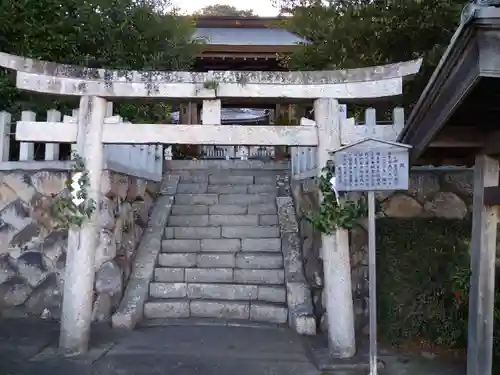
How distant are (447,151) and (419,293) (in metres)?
1.85

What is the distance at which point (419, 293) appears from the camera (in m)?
5.91

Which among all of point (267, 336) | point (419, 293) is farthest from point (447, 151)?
point (267, 336)

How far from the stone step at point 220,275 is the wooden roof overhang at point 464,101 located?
10.2 feet

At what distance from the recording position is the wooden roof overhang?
257 centimetres

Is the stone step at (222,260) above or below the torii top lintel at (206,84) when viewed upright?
below

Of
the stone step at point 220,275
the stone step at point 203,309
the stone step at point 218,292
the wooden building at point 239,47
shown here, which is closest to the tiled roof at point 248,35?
the wooden building at point 239,47

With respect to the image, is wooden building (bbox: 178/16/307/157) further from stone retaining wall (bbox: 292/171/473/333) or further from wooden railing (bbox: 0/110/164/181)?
stone retaining wall (bbox: 292/171/473/333)

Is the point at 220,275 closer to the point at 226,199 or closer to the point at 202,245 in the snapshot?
the point at 202,245

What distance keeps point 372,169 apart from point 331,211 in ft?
3.48

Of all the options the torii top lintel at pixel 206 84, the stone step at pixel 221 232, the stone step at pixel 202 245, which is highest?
the torii top lintel at pixel 206 84

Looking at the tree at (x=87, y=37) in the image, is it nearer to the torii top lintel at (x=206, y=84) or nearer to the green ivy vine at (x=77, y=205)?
the torii top lintel at (x=206, y=84)

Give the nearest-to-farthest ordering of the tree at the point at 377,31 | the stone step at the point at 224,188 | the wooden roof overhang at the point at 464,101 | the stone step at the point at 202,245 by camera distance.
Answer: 1. the wooden roof overhang at the point at 464,101
2. the tree at the point at 377,31
3. the stone step at the point at 202,245
4. the stone step at the point at 224,188

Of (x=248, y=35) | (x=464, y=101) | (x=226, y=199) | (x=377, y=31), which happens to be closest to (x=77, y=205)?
(x=226, y=199)

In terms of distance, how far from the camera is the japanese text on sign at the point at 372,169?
4547 millimetres
